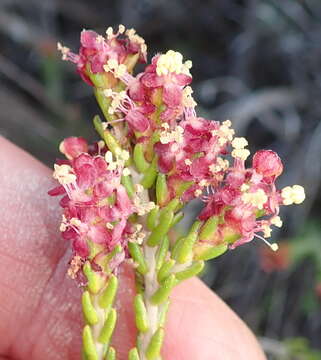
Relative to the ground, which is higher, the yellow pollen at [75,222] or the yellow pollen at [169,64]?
the yellow pollen at [169,64]

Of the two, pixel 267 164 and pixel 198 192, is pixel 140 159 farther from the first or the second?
pixel 267 164

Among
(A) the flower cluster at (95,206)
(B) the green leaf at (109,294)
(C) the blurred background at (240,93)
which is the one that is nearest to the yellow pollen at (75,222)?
(A) the flower cluster at (95,206)

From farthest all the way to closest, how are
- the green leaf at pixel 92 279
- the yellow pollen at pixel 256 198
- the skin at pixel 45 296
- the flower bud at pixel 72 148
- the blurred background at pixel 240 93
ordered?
the blurred background at pixel 240 93
the skin at pixel 45 296
the flower bud at pixel 72 148
the green leaf at pixel 92 279
the yellow pollen at pixel 256 198

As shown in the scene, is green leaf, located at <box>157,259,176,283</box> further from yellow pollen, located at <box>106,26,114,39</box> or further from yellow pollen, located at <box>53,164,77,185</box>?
yellow pollen, located at <box>106,26,114,39</box>

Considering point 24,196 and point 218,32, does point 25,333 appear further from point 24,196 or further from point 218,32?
point 218,32

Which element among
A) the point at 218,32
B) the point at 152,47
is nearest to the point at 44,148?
the point at 152,47

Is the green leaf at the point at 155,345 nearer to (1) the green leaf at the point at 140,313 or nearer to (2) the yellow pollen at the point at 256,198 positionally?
(1) the green leaf at the point at 140,313
